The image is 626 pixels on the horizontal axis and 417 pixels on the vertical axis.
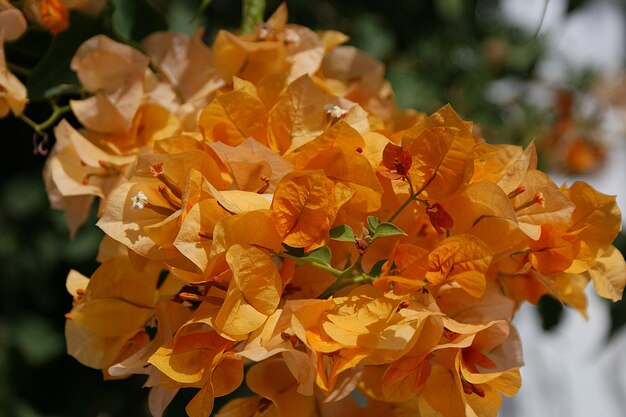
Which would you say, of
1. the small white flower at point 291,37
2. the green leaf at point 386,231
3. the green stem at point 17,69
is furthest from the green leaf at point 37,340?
the green leaf at point 386,231

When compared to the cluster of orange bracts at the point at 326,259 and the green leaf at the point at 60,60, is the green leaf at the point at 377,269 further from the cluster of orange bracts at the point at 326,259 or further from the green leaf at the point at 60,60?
the green leaf at the point at 60,60

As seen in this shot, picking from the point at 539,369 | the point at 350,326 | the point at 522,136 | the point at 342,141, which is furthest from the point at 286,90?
the point at 539,369

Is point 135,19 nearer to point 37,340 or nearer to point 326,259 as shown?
point 326,259

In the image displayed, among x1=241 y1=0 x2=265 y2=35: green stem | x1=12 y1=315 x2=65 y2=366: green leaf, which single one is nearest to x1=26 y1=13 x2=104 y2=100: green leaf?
x1=241 y1=0 x2=265 y2=35: green stem

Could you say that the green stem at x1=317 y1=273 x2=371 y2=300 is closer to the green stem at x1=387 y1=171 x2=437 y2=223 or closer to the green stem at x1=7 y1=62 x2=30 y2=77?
the green stem at x1=387 y1=171 x2=437 y2=223

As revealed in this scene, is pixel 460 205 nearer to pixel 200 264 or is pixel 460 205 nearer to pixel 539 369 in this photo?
pixel 200 264
